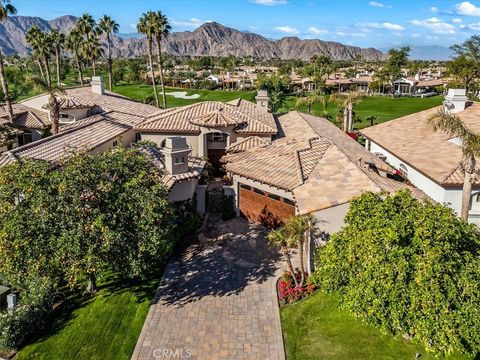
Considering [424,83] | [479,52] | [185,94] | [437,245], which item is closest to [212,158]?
[437,245]

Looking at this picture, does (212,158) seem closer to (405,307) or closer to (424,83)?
(405,307)

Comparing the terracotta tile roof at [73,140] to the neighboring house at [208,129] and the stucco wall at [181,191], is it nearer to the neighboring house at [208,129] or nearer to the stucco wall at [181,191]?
the neighboring house at [208,129]

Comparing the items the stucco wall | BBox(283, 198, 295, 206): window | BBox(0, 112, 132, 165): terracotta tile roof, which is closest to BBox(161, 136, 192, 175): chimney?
the stucco wall

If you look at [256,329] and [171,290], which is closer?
[256,329]

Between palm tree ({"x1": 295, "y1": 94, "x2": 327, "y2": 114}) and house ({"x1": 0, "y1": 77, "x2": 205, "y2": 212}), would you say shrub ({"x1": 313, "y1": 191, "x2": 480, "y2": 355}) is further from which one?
palm tree ({"x1": 295, "y1": 94, "x2": 327, "y2": 114})

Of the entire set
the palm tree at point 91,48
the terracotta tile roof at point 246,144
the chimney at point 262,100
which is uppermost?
the palm tree at point 91,48

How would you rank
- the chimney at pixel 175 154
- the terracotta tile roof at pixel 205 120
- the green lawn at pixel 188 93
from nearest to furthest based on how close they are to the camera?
the chimney at pixel 175 154, the terracotta tile roof at pixel 205 120, the green lawn at pixel 188 93

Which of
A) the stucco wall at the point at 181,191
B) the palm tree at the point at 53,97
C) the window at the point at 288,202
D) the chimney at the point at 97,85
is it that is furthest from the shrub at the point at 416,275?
the chimney at the point at 97,85
